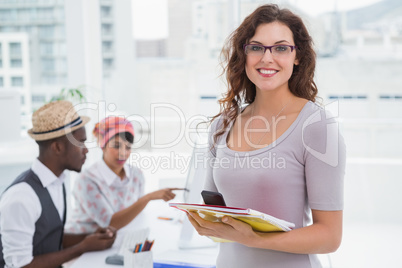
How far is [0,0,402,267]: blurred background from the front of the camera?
149 inches

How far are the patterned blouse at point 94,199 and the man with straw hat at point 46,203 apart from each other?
0.73 ft

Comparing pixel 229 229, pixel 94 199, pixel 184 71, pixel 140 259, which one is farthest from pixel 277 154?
pixel 184 71

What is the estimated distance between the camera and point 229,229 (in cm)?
105

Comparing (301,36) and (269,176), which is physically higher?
(301,36)

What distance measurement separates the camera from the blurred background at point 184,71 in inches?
149

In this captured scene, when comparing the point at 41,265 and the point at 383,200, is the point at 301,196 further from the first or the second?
the point at 383,200

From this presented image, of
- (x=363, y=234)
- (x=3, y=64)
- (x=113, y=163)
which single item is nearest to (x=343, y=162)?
(x=113, y=163)

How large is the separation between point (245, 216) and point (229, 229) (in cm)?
10

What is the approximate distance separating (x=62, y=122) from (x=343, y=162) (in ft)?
4.21

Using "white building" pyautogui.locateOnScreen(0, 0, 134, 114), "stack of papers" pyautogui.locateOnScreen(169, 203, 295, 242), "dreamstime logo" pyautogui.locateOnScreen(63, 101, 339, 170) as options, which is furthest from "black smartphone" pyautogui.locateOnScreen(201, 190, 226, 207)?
"white building" pyautogui.locateOnScreen(0, 0, 134, 114)

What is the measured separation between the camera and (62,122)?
188 cm

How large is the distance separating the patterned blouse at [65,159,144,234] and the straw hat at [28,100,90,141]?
340 mm

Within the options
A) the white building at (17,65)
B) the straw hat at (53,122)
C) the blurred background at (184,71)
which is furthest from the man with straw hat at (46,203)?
the white building at (17,65)

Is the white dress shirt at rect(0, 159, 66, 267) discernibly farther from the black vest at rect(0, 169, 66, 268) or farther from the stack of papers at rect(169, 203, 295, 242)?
the stack of papers at rect(169, 203, 295, 242)
